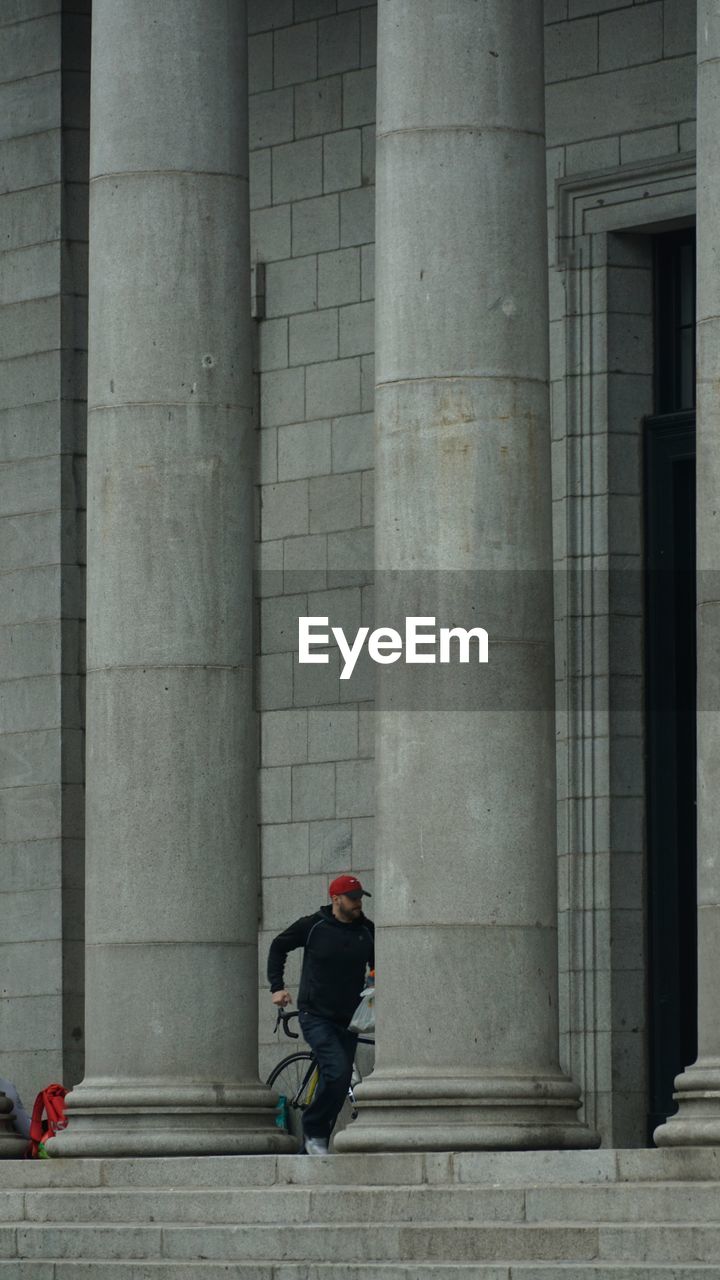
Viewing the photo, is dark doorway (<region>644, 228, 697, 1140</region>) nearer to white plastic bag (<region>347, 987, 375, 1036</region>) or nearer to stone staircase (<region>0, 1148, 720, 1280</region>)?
white plastic bag (<region>347, 987, 375, 1036</region>)

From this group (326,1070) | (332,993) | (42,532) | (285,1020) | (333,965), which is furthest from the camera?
(42,532)

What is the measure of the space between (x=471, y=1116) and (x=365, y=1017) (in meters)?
4.69

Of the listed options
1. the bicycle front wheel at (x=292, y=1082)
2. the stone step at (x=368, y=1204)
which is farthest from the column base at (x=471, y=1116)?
the bicycle front wheel at (x=292, y=1082)

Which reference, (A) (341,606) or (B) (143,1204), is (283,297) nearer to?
(A) (341,606)

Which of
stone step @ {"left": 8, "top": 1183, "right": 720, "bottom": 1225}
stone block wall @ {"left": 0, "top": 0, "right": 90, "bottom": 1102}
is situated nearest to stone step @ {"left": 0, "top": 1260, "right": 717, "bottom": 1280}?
stone step @ {"left": 8, "top": 1183, "right": 720, "bottom": 1225}

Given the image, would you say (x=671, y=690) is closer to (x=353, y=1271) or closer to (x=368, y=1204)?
(x=368, y=1204)

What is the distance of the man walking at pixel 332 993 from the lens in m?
30.0

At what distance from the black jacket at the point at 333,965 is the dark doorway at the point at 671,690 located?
177 inches

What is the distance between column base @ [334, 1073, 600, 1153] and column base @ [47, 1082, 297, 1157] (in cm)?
209

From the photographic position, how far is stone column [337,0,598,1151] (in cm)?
2520

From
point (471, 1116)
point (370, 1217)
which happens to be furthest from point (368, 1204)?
point (471, 1116)

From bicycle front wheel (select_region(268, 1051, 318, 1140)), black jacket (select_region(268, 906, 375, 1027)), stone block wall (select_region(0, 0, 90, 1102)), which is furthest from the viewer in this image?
stone block wall (select_region(0, 0, 90, 1102))

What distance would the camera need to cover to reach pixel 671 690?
33.8 m

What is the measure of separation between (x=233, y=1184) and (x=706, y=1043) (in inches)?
193
